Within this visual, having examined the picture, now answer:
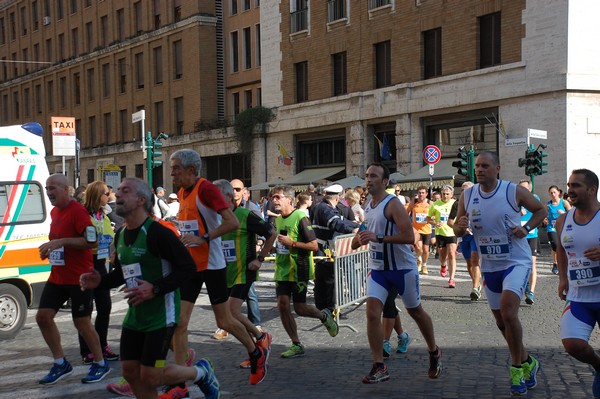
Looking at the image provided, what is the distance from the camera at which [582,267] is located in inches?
234

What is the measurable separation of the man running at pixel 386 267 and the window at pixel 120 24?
4448 cm

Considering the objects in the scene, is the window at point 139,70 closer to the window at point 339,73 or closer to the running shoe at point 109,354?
the window at point 339,73

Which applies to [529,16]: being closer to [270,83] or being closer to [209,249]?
[270,83]

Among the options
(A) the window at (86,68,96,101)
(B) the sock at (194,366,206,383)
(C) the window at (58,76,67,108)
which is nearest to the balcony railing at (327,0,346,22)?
(A) the window at (86,68,96,101)

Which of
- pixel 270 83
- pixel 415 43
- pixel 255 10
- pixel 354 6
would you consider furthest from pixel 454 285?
pixel 255 10

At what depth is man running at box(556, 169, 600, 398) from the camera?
586cm

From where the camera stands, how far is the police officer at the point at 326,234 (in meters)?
10.6

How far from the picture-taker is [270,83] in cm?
3659

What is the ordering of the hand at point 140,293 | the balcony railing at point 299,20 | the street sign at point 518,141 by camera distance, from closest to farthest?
the hand at point 140,293 → the street sign at point 518,141 → the balcony railing at point 299,20

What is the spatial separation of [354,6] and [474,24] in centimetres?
637

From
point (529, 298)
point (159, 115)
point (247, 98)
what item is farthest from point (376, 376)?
point (159, 115)

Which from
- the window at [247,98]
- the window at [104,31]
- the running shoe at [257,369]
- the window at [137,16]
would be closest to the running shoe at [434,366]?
the running shoe at [257,369]

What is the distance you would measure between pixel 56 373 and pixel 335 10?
27280 millimetres

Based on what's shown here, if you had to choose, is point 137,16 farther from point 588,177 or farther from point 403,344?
point 588,177
